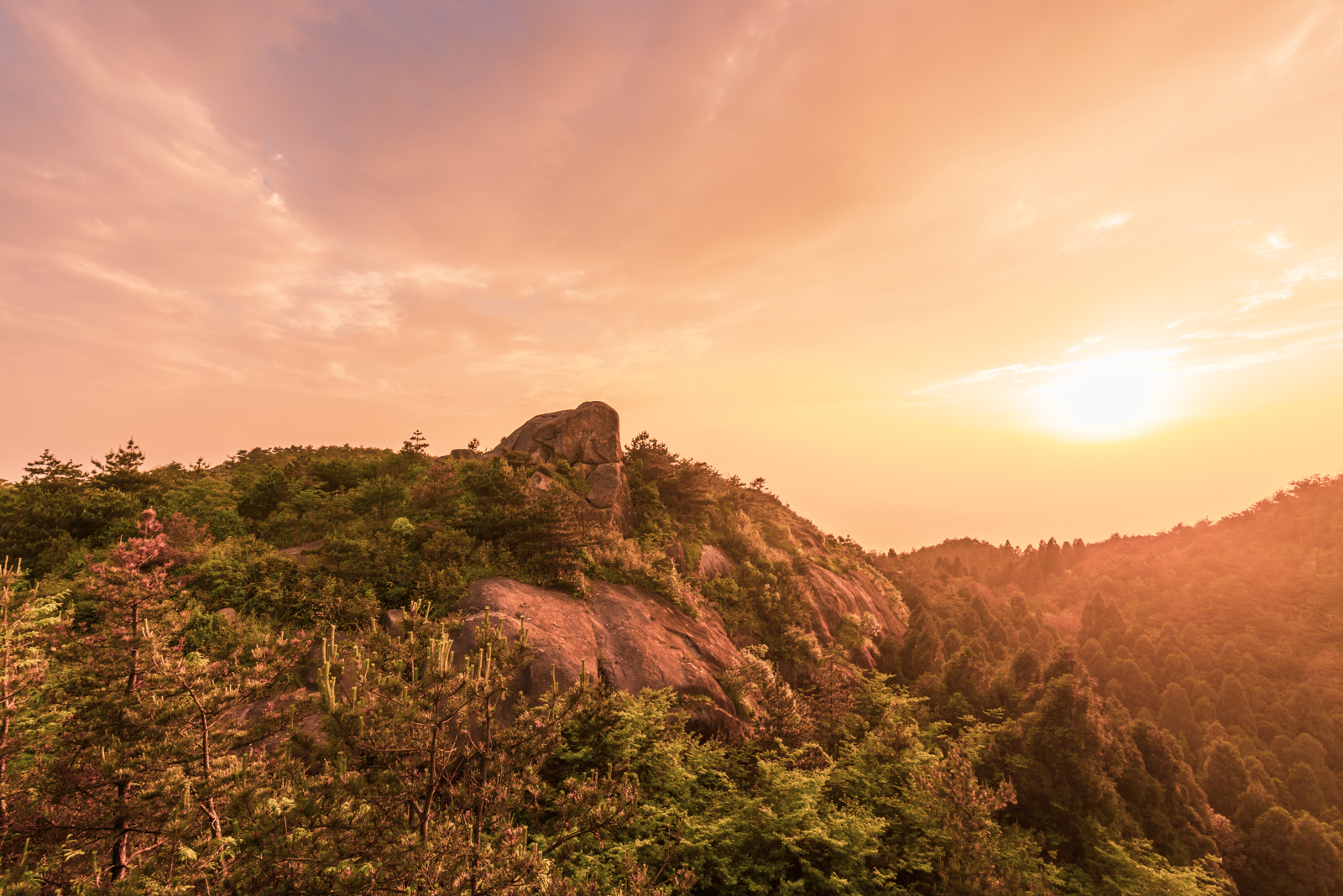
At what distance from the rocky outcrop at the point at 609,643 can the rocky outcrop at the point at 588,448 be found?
6.72m

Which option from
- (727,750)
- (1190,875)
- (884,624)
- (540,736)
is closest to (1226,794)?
(884,624)

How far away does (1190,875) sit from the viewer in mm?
13758

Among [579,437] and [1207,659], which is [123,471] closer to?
[579,437]

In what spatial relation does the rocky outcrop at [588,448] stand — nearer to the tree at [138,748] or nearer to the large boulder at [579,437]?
the large boulder at [579,437]

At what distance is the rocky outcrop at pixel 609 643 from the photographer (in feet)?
47.3

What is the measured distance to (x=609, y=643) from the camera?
16531 mm

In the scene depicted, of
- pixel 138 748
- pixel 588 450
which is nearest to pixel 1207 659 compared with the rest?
pixel 588 450

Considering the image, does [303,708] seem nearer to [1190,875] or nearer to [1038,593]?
[1190,875]

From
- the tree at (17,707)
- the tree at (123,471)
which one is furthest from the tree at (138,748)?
the tree at (123,471)

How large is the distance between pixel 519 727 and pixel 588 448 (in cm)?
2183

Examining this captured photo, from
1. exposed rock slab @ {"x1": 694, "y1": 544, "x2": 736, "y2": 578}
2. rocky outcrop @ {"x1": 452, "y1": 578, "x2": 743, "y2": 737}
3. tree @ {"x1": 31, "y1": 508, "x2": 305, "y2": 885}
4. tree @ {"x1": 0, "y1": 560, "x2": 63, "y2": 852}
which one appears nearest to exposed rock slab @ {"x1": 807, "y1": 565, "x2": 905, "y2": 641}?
exposed rock slab @ {"x1": 694, "y1": 544, "x2": 736, "y2": 578}

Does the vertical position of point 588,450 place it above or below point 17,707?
Result: above

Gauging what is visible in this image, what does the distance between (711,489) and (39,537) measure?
27615 millimetres

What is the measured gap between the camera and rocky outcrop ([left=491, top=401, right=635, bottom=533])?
25672mm
